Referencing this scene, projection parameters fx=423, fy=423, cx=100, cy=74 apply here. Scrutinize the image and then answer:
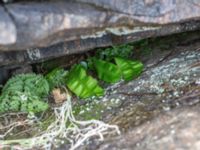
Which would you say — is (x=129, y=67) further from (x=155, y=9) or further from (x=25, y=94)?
(x=25, y=94)

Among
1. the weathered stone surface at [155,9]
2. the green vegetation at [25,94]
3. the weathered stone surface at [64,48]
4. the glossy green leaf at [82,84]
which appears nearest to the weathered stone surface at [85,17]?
the weathered stone surface at [155,9]

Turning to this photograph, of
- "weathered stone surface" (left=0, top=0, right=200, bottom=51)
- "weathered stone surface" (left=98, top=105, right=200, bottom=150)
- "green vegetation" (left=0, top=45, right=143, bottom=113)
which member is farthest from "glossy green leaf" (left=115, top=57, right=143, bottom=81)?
"weathered stone surface" (left=98, top=105, right=200, bottom=150)

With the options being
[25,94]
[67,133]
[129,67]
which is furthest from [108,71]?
[67,133]

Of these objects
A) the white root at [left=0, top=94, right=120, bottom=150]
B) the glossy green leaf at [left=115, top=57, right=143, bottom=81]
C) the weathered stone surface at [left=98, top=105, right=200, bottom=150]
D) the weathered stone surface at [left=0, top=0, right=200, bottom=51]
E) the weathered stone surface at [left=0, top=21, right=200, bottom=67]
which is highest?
the weathered stone surface at [left=0, top=0, right=200, bottom=51]

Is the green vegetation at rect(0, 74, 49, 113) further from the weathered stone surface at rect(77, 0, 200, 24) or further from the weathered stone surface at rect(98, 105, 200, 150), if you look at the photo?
the weathered stone surface at rect(77, 0, 200, 24)

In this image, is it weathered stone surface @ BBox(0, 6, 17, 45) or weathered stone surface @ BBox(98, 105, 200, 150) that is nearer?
weathered stone surface @ BBox(98, 105, 200, 150)

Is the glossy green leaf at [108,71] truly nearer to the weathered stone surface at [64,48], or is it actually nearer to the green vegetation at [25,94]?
the weathered stone surface at [64,48]
